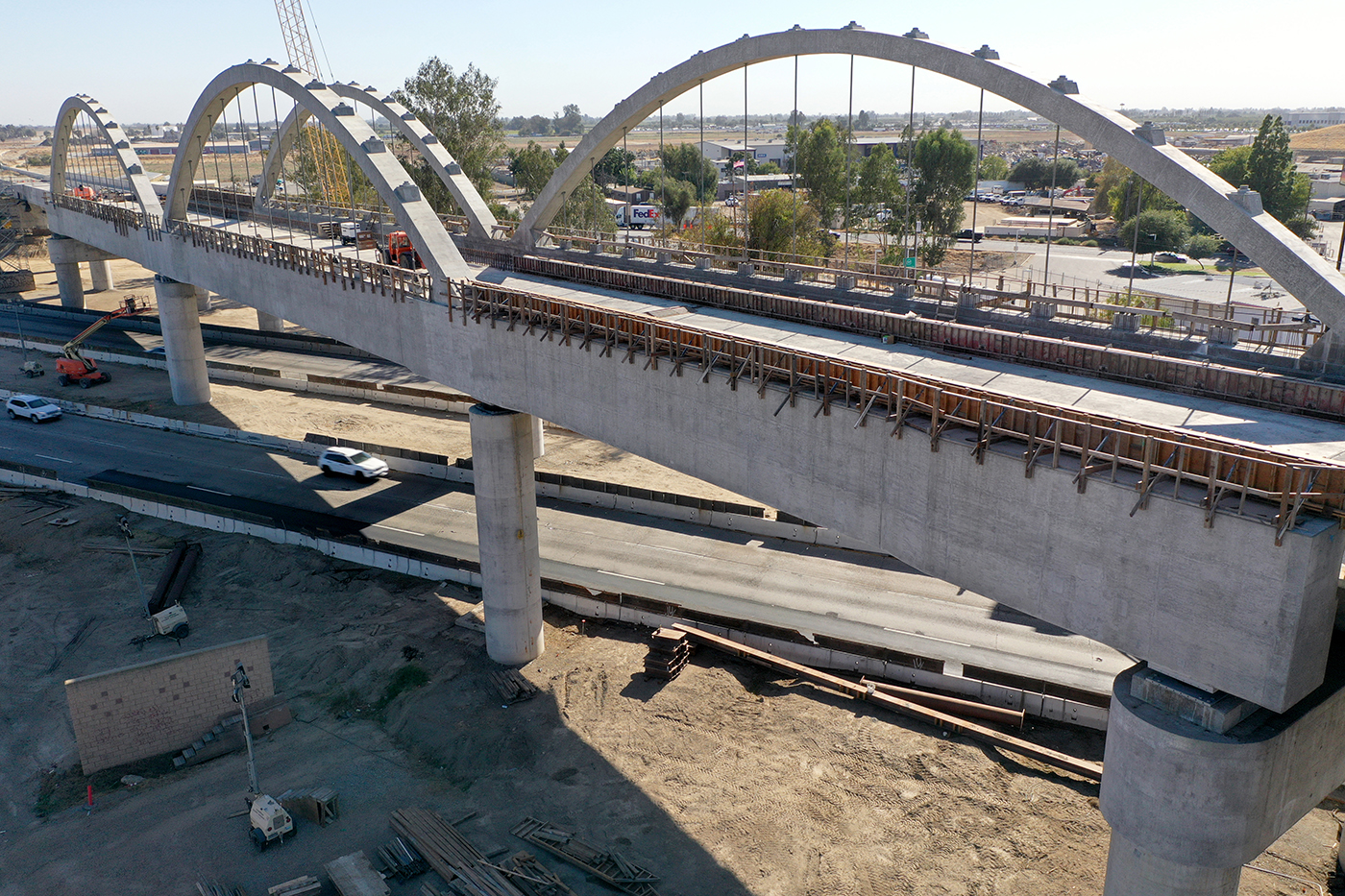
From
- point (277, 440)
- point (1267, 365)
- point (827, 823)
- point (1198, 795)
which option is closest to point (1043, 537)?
point (1198, 795)

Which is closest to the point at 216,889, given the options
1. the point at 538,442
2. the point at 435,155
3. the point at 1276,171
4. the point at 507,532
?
the point at 507,532

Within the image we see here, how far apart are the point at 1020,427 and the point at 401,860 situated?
20253 millimetres

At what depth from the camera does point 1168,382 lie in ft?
78.8

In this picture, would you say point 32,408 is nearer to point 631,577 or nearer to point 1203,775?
point 631,577

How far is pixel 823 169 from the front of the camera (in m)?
89.0

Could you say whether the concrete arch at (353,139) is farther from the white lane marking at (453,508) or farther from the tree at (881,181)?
the tree at (881,181)

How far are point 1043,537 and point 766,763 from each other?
1470 centimetres

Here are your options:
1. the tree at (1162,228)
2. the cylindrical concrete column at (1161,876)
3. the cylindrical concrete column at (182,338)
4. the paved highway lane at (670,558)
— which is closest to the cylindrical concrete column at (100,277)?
the cylindrical concrete column at (182,338)

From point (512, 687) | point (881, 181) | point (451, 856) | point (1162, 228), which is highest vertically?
point (881, 181)

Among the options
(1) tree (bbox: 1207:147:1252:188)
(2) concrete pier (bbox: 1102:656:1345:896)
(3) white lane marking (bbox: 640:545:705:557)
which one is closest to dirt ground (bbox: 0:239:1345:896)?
(3) white lane marking (bbox: 640:545:705:557)

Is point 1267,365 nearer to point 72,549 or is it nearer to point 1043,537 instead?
point 1043,537

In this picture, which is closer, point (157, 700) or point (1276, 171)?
point (157, 700)

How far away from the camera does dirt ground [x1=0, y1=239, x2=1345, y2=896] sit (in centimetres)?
2664

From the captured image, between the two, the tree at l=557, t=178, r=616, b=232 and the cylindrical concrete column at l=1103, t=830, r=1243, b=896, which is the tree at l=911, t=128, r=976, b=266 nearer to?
the tree at l=557, t=178, r=616, b=232
